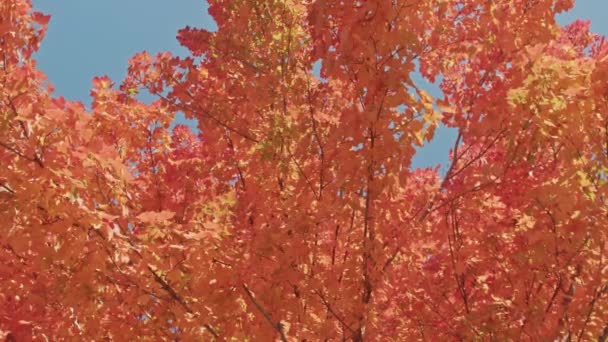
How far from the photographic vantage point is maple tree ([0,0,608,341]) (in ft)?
10.9

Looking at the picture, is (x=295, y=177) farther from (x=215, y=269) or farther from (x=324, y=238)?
(x=215, y=269)

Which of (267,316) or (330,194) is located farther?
(330,194)

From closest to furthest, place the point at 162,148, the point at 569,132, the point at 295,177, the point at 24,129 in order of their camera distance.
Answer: the point at 24,129 → the point at 569,132 → the point at 295,177 → the point at 162,148

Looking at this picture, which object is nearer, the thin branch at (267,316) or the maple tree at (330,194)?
the maple tree at (330,194)

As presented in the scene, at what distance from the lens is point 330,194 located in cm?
425

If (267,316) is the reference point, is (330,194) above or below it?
above

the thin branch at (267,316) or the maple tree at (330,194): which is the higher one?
the maple tree at (330,194)

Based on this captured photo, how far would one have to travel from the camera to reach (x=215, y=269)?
3830 millimetres

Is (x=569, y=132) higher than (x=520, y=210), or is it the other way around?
(x=520, y=210)

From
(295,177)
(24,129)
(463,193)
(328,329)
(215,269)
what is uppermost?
(295,177)

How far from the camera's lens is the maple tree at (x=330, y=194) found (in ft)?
10.9

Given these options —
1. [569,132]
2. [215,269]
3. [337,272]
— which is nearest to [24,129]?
[215,269]

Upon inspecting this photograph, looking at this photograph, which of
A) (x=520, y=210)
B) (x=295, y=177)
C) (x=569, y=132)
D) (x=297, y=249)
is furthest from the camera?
(x=520, y=210)

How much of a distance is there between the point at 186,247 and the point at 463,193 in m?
2.17
